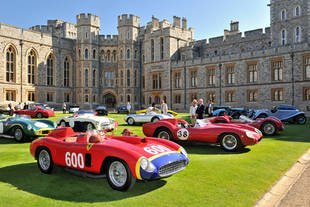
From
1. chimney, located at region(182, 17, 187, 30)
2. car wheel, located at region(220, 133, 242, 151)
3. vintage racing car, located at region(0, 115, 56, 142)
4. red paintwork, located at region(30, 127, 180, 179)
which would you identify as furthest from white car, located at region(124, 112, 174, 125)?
chimney, located at region(182, 17, 187, 30)

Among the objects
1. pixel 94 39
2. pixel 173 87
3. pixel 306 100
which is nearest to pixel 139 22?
pixel 94 39

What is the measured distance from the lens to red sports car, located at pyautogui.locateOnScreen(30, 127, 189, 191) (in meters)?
5.58

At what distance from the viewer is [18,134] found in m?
12.0

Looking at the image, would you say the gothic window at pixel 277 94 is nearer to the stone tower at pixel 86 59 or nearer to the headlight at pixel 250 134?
the headlight at pixel 250 134

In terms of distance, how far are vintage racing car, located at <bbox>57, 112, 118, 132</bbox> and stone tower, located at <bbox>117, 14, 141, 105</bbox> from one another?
115ft

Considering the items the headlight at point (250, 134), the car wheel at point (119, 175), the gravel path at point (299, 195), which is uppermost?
the headlight at point (250, 134)

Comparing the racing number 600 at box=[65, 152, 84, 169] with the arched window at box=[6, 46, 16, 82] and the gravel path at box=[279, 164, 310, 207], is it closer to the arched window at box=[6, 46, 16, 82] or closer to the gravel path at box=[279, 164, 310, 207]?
the gravel path at box=[279, 164, 310, 207]

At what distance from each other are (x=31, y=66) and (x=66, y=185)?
42.8 metres

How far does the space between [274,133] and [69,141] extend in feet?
34.5

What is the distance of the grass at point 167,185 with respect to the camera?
17.1 feet

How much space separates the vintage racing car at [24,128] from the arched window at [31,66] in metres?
34.8

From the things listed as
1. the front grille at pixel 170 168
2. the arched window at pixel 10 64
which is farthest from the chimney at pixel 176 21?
the front grille at pixel 170 168

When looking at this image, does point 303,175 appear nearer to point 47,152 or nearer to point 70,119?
point 47,152

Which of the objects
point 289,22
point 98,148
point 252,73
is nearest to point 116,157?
point 98,148
